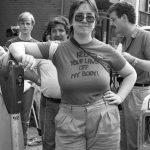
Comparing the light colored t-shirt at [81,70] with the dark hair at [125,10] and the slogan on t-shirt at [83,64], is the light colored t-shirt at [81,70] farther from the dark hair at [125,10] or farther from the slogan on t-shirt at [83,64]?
the dark hair at [125,10]

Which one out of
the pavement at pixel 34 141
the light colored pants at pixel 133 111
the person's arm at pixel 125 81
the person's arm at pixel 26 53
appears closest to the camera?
the person's arm at pixel 26 53

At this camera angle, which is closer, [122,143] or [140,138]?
[140,138]

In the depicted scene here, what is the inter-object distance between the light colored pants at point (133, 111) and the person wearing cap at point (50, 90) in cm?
87

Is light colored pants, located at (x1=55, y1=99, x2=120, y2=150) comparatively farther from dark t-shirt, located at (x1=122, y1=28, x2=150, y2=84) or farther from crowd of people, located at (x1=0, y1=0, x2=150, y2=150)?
dark t-shirt, located at (x1=122, y1=28, x2=150, y2=84)

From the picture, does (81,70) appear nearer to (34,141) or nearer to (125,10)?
(125,10)

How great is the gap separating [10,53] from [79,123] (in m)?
0.69

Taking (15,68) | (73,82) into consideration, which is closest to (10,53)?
(15,68)

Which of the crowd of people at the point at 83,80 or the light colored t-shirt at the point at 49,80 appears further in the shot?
the light colored t-shirt at the point at 49,80

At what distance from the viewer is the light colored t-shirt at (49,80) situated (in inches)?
142

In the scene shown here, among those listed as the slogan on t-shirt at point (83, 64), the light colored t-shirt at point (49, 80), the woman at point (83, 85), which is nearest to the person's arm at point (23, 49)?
the woman at point (83, 85)

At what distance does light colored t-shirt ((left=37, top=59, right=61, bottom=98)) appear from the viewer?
3.61 metres

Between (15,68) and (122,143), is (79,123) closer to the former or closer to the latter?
(15,68)

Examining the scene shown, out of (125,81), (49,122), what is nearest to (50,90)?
(49,122)

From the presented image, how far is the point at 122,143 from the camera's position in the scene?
446 centimetres
